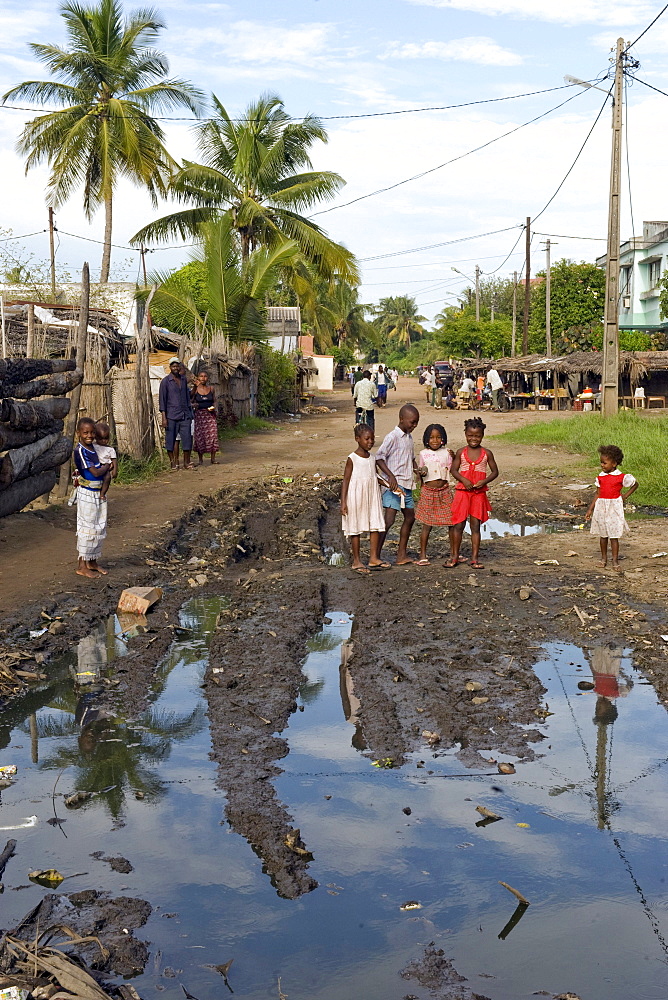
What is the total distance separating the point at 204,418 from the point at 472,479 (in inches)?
314

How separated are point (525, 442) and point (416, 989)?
1795cm

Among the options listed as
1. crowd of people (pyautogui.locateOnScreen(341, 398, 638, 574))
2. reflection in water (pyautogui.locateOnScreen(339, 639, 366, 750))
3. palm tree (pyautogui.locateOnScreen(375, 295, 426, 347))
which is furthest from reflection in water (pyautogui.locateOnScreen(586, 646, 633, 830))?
palm tree (pyautogui.locateOnScreen(375, 295, 426, 347))

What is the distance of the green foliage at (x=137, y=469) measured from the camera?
13859mm

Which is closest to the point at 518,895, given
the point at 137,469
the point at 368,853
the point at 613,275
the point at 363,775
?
the point at 368,853

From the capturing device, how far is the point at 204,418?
1573 cm

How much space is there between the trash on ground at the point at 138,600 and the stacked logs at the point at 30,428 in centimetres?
232

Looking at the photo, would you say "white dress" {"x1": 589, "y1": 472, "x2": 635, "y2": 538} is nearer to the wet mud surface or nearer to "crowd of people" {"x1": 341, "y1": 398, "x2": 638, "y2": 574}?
"crowd of people" {"x1": 341, "y1": 398, "x2": 638, "y2": 574}

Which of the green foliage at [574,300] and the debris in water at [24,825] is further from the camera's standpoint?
the green foliage at [574,300]

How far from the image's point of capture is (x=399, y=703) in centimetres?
557

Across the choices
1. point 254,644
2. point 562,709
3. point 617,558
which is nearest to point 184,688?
point 254,644

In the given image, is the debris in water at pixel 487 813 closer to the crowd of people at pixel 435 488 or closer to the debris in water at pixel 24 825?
the debris in water at pixel 24 825

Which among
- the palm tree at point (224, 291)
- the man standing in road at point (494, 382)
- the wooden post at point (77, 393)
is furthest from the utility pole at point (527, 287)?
the wooden post at point (77, 393)

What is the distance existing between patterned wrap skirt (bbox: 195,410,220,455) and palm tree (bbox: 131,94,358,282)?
13.5 meters

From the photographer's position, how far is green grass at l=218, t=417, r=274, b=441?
21156 mm
